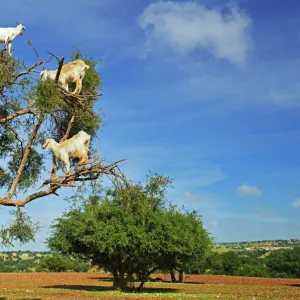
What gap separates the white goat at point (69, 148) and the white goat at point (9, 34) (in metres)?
2.85

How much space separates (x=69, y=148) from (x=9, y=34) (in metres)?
3.53

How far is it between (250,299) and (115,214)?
1171 centimetres

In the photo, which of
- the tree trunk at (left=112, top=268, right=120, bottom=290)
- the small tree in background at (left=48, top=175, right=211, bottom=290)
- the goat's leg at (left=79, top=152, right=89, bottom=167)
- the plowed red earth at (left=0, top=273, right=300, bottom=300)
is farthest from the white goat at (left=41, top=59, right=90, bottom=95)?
the tree trunk at (left=112, top=268, right=120, bottom=290)

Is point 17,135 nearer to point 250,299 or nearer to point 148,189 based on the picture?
point 148,189

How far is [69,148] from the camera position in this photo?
10180 mm

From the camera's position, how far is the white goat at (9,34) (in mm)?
11297

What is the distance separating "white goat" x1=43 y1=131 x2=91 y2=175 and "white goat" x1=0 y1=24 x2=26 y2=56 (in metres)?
2.85

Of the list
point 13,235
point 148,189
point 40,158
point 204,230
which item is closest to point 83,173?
point 148,189

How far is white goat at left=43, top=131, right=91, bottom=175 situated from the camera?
1008 cm

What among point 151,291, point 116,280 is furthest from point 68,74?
point 151,291

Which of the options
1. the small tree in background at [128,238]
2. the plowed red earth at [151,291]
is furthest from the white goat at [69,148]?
the small tree in background at [128,238]

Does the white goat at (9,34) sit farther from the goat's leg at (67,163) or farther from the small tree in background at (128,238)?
the small tree in background at (128,238)

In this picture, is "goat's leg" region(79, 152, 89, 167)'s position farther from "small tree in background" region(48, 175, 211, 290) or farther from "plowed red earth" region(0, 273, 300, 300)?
"small tree in background" region(48, 175, 211, 290)

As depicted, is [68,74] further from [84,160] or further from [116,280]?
[116,280]
